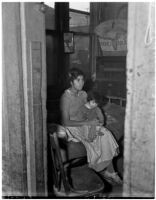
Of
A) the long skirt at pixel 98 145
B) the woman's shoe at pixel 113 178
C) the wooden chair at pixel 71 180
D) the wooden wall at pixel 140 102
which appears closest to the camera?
the wooden wall at pixel 140 102

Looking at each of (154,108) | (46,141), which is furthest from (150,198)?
(46,141)

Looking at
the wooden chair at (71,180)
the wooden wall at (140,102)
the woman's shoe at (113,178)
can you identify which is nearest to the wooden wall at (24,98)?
the wooden chair at (71,180)

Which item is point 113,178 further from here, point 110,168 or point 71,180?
point 71,180

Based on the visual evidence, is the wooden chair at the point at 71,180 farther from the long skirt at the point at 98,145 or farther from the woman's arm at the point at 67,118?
the woman's arm at the point at 67,118

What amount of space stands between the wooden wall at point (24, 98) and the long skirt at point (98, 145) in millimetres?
796

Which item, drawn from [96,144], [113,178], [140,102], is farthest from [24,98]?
[113,178]

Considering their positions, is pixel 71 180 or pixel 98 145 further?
pixel 98 145

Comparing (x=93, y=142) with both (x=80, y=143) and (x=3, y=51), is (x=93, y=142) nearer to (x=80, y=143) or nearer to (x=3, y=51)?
A: (x=80, y=143)

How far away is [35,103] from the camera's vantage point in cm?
347

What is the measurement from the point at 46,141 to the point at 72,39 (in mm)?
3524

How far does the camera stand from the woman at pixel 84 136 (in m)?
4.21

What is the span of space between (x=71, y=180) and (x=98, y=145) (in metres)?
0.82

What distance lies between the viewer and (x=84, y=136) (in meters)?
4.34

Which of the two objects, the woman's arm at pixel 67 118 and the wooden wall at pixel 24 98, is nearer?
the wooden wall at pixel 24 98
